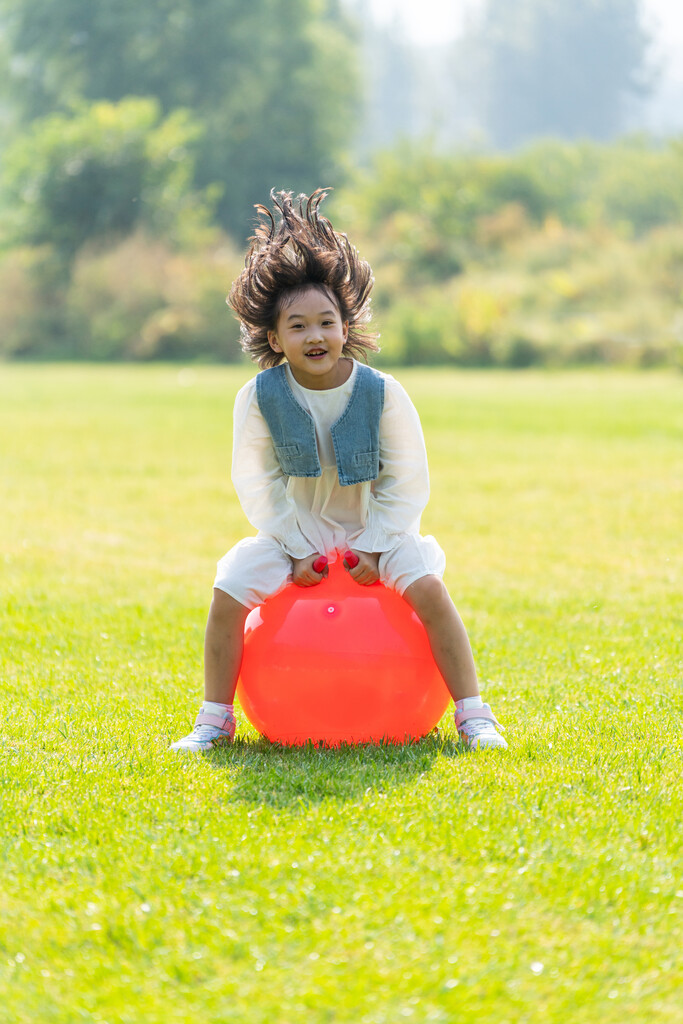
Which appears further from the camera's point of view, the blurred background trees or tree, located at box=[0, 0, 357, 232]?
tree, located at box=[0, 0, 357, 232]

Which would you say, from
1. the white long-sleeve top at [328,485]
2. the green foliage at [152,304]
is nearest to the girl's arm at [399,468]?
the white long-sleeve top at [328,485]

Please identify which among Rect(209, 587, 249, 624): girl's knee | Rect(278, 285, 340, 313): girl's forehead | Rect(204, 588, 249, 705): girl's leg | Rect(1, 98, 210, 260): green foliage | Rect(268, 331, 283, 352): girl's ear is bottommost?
Rect(204, 588, 249, 705): girl's leg

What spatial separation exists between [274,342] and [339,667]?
112 cm

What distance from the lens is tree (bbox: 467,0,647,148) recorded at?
90.4 meters

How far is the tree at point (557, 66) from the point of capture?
9044 cm

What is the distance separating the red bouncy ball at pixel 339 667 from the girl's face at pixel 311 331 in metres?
0.67

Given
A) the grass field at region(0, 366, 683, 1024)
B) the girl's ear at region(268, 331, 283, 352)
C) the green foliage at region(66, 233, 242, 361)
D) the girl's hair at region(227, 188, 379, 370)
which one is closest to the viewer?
the grass field at region(0, 366, 683, 1024)

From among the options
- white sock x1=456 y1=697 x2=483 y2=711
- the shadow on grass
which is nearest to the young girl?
white sock x1=456 y1=697 x2=483 y2=711

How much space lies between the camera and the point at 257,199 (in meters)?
43.5

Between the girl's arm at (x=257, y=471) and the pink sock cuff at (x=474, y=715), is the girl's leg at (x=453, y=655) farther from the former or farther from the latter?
the girl's arm at (x=257, y=471)

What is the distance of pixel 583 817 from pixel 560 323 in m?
22.4

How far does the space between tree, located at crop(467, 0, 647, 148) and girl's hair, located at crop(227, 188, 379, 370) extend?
92899 mm

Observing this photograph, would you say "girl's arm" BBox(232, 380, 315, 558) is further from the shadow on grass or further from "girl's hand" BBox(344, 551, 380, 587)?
the shadow on grass

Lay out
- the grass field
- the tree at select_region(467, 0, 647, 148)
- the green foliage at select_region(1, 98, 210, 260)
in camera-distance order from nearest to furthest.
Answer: the grass field < the green foliage at select_region(1, 98, 210, 260) < the tree at select_region(467, 0, 647, 148)
